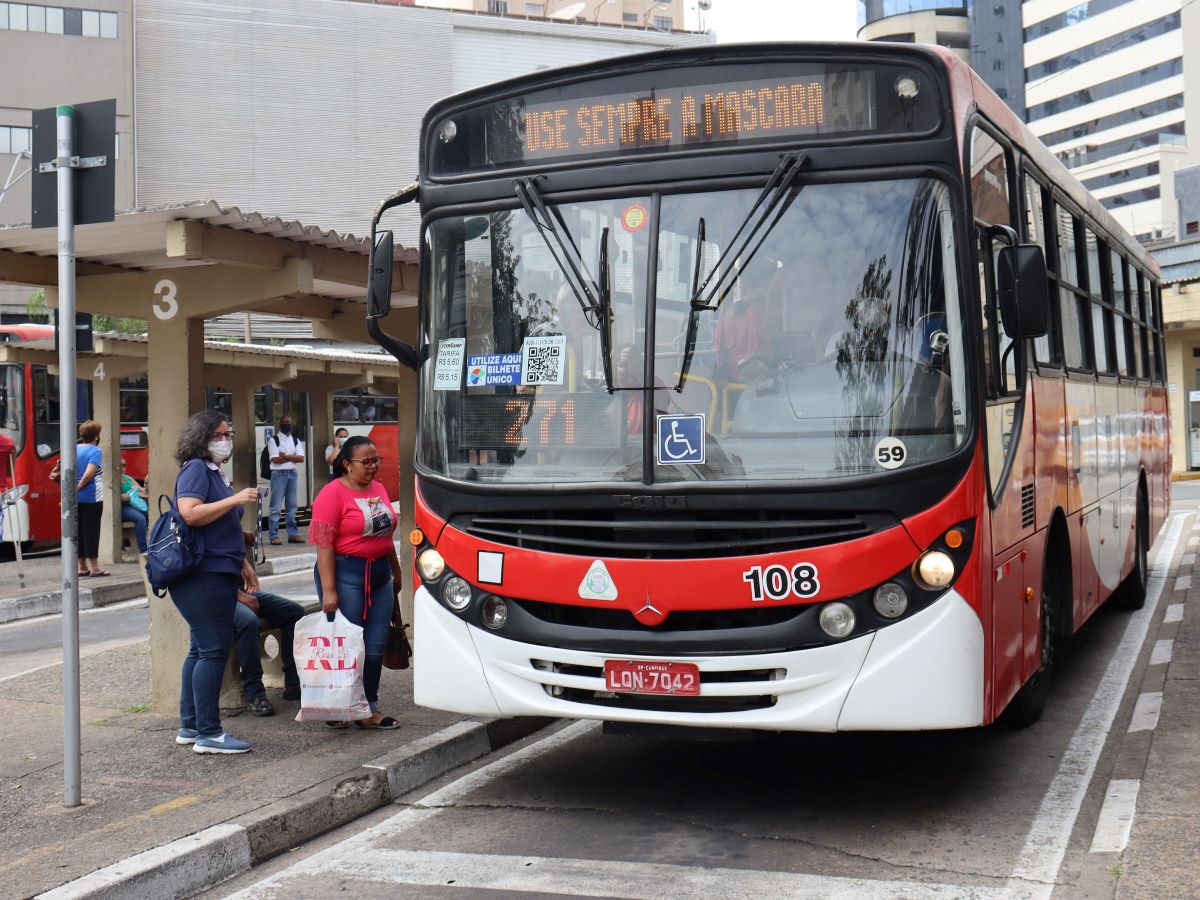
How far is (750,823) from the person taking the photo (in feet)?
19.8

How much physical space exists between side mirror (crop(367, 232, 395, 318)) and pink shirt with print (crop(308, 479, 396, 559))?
4.67ft

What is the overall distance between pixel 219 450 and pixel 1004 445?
12.3 ft

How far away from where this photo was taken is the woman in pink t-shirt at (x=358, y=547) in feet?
25.0

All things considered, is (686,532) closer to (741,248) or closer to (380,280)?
(741,248)

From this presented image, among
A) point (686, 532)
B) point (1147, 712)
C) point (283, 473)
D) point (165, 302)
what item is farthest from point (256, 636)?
point (283, 473)

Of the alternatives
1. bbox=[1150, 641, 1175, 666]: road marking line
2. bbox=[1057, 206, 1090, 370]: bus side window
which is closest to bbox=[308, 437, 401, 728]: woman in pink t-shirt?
bbox=[1057, 206, 1090, 370]: bus side window

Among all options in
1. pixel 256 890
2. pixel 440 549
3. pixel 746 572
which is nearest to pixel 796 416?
pixel 746 572

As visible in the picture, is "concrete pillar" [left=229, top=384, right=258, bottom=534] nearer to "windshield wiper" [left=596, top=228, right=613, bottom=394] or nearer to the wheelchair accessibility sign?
"windshield wiper" [left=596, top=228, right=613, bottom=394]

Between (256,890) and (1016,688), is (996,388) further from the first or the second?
(256,890)

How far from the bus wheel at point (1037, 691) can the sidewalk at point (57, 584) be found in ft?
34.3

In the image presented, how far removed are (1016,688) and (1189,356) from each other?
3618 centimetres

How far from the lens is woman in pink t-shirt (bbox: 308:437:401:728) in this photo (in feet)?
25.0

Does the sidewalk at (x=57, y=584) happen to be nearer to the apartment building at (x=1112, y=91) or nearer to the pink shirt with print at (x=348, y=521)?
the pink shirt with print at (x=348, y=521)

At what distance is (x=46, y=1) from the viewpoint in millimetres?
53656
